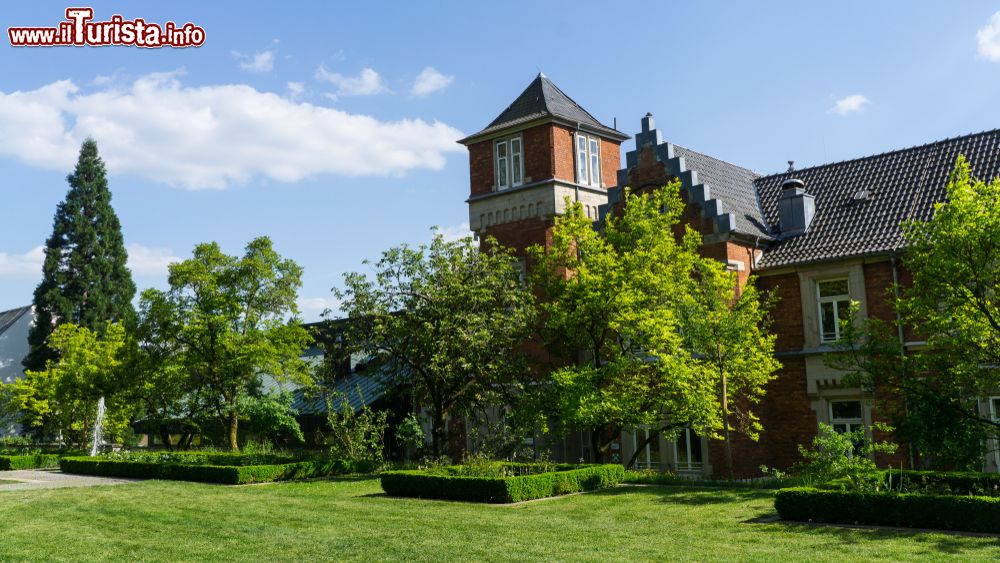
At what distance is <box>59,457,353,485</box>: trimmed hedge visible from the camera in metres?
26.1

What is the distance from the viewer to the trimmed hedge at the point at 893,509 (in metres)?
13.5

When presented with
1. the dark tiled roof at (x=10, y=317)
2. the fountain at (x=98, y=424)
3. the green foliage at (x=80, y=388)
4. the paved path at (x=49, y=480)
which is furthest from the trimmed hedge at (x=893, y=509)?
the dark tiled roof at (x=10, y=317)

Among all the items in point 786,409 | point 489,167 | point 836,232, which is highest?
point 489,167

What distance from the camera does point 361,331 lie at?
27344mm

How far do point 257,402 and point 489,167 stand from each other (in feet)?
50.7

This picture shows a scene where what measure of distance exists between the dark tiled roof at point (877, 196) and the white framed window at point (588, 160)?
753 cm

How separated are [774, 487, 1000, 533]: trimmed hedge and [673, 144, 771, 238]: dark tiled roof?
44.7 ft

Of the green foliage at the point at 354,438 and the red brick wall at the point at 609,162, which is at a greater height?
the red brick wall at the point at 609,162

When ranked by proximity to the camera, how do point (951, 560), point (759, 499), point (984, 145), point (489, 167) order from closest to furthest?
1. point (951, 560)
2. point (759, 499)
3. point (984, 145)
4. point (489, 167)

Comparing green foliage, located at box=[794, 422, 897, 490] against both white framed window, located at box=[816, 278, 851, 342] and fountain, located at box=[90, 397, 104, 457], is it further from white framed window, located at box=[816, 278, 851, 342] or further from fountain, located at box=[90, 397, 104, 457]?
fountain, located at box=[90, 397, 104, 457]

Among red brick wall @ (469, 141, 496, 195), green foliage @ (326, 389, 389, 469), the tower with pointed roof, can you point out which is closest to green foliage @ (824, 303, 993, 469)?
the tower with pointed roof

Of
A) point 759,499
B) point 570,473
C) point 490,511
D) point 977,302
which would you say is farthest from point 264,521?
point 977,302

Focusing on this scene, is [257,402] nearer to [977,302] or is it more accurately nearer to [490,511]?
[490,511]

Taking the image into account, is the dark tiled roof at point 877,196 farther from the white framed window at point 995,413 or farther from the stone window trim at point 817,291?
the white framed window at point 995,413
